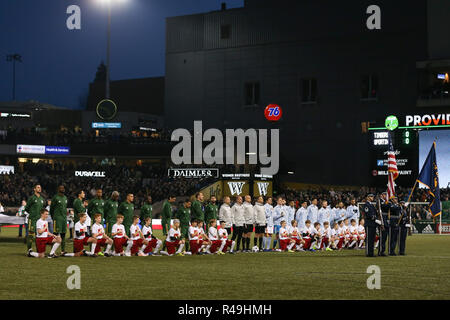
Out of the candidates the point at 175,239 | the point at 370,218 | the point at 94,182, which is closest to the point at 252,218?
the point at 175,239

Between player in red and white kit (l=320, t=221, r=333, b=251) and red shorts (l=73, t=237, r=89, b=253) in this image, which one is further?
player in red and white kit (l=320, t=221, r=333, b=251)

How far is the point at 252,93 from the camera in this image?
71.5 meters

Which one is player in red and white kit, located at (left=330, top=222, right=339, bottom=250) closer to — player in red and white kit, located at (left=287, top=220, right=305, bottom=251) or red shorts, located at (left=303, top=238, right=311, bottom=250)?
red shorts, located at (left=303, top=238, right=311, bottom=250)

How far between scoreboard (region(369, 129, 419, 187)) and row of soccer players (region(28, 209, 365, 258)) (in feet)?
62.5

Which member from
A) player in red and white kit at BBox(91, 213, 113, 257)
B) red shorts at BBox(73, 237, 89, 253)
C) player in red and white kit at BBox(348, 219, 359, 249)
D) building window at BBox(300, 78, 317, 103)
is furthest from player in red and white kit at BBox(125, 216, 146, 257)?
building window at BBox(300, 78, 317, 103)

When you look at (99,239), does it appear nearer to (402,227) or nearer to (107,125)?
(402,227)

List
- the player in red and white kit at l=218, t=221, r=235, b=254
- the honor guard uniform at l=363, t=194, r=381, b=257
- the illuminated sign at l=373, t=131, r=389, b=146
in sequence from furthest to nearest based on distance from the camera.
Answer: the illuminated sign at l=373, t=131, r=389, b=146 < the player in red and white kit at l=218, t=221, r=235, b=254 < the honor guard uniform at l=363, t=194, r=381, b=257

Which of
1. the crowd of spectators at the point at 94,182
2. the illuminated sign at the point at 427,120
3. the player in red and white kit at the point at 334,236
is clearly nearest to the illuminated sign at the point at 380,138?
the illuminated sign at the point at 427,120

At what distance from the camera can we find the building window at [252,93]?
71.2 metres

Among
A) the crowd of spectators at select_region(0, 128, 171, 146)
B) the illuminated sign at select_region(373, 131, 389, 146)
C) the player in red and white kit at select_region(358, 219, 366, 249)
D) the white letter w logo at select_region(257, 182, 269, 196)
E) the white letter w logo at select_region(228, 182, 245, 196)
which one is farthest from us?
the crowd of spectators at select_region(0, 128, 171, 146)

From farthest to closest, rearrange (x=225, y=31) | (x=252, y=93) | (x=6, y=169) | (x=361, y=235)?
(x=225, y=31) < (x=252, y=93) < (x=6, y=169) < (x=361, y=235)

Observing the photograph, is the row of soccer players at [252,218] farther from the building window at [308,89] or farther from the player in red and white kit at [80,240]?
the building window at [308,89]

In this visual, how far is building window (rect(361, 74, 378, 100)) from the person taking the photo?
6462cm

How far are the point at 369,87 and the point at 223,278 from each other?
52.1 m
